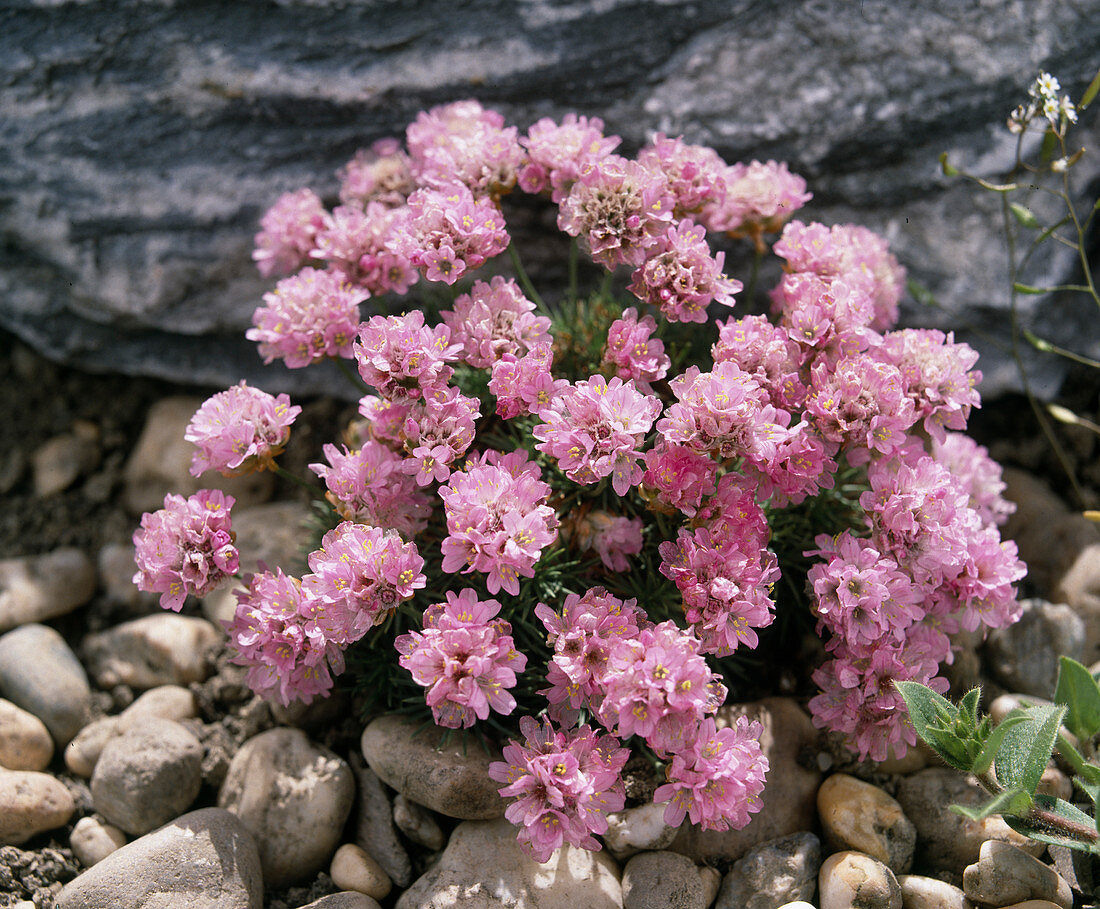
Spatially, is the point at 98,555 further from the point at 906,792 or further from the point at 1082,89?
the point at 1082,89

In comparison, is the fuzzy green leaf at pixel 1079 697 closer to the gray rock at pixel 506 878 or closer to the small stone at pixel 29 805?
the gray rock at pixel 506 878

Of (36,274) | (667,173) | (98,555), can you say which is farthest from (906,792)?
(36,274)

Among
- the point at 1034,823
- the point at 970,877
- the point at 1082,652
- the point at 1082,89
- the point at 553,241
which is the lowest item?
the point at 1082,652

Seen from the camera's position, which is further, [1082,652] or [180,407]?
[180,407]

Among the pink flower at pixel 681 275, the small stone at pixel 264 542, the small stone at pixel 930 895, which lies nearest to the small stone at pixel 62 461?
the small stone at pixel 264 542

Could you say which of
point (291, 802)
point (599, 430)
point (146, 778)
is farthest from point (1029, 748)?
point (146, 778)

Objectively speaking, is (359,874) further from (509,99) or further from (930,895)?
(509,99)

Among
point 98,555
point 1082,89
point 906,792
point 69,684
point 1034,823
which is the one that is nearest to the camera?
point 1034,823
